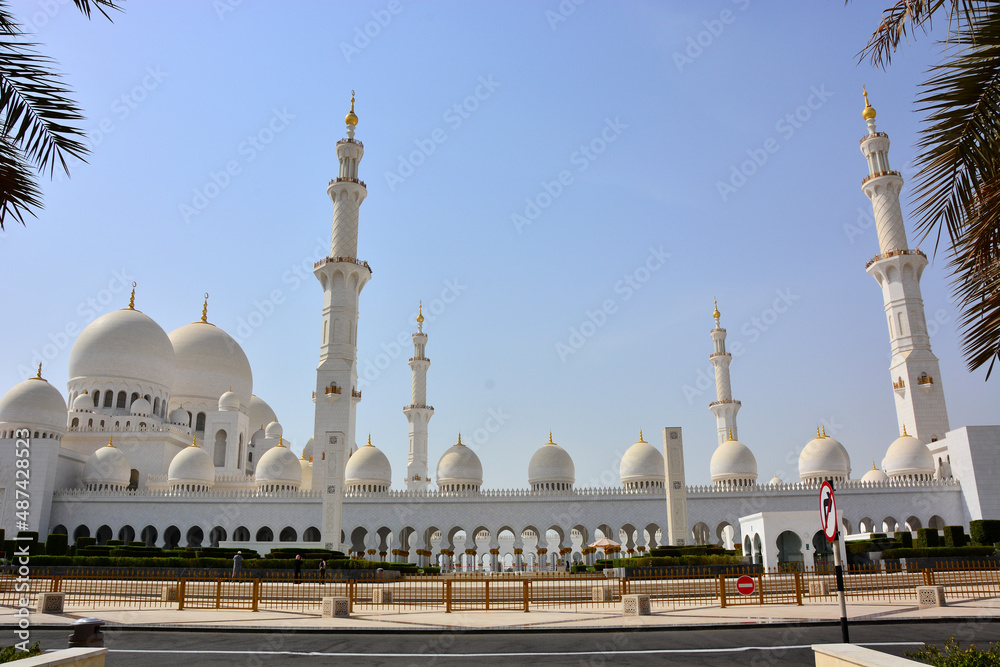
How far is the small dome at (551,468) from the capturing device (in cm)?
4078

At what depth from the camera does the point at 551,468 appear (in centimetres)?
4091

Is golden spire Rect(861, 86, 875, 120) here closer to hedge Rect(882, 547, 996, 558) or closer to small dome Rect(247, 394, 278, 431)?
hedge Rect(882, 547, 996, 558)

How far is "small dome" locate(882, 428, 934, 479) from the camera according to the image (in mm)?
38625

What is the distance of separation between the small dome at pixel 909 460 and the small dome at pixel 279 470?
32830 millimetres

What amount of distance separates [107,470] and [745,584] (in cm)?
3734

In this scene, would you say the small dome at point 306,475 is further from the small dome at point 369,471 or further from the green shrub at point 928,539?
the green shrub at point 928,539

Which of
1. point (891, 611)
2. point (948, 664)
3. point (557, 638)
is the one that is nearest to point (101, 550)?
point (557, 638)

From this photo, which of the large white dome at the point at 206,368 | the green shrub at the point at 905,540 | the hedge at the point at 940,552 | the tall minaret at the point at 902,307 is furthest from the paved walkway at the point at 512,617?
the large white dome at the point at 206,368

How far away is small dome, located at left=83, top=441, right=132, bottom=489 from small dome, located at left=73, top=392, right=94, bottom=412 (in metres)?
4.46

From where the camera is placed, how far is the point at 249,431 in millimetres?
52531

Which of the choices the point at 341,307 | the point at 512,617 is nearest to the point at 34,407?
the point at 341,307

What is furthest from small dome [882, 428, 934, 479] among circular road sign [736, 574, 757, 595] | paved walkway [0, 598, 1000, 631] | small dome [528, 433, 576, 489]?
circular road sign [736, 574, 757, 595]

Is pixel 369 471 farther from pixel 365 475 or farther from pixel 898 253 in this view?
pixel 898 253

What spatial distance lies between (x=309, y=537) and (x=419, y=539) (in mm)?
6125
